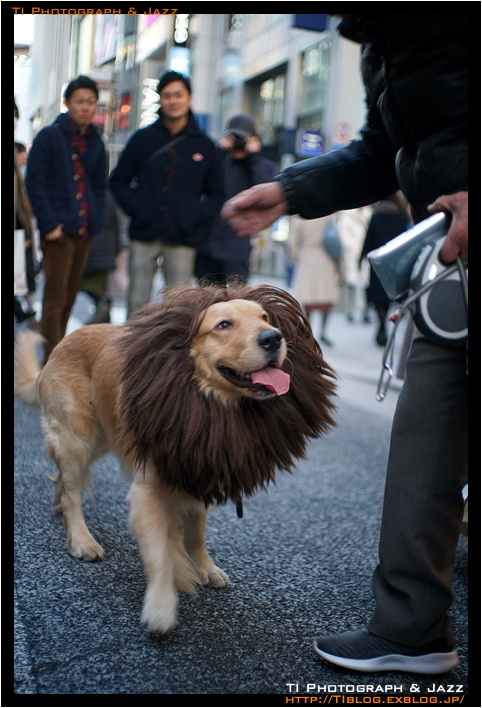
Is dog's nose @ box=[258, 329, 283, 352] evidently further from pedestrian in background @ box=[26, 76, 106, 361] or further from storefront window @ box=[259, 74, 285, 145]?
storefront window @ box=[259, 74, 285, 145]

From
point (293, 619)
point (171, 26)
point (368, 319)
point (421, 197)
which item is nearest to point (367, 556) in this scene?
point (293, 619)

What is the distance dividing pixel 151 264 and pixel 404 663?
457cm

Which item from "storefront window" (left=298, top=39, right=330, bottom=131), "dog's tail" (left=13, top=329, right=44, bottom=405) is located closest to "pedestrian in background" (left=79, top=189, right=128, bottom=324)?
"dog's tail" (left=13, top=329, right=44, bottom=405)

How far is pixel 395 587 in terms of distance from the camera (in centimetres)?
210

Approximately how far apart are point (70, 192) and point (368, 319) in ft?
28.4

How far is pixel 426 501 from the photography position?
2098 mm

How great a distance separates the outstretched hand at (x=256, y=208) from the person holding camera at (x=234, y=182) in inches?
171

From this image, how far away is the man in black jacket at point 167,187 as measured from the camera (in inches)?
238

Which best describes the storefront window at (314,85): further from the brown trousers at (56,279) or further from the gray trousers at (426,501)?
the gray trousers at (426,501)

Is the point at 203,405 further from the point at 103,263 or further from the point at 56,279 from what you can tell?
the point at 103,263

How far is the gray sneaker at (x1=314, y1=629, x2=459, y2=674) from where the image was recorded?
211 cm

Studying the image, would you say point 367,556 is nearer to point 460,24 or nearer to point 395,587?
A: point 395,587

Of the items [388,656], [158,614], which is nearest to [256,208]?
[158,614]

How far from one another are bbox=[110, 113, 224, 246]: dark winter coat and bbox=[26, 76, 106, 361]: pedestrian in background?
0.22m
